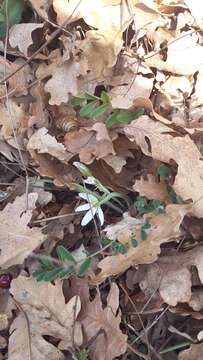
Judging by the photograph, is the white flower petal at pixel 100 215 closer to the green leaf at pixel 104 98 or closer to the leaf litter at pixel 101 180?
the leaf litter at pixel 101 180

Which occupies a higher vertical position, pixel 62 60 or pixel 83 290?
pixel 62 60

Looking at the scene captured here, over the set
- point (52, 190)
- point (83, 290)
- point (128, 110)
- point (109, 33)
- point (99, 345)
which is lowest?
point (99, 345)

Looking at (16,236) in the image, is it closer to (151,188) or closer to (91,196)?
(91,196)

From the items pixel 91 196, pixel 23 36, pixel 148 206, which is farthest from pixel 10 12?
pixel 148 206

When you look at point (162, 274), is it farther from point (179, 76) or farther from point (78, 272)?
point (179, 76)

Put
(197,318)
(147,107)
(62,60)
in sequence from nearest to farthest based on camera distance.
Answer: (197,318)
(147,107)
(62,60)

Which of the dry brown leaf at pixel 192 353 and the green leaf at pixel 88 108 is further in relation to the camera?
the green leaf at pixel 88 108

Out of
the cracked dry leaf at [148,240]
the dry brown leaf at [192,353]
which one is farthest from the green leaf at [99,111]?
the dry brown leaf at [192,353]

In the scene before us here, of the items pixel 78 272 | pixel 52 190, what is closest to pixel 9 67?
pixel 52 190
